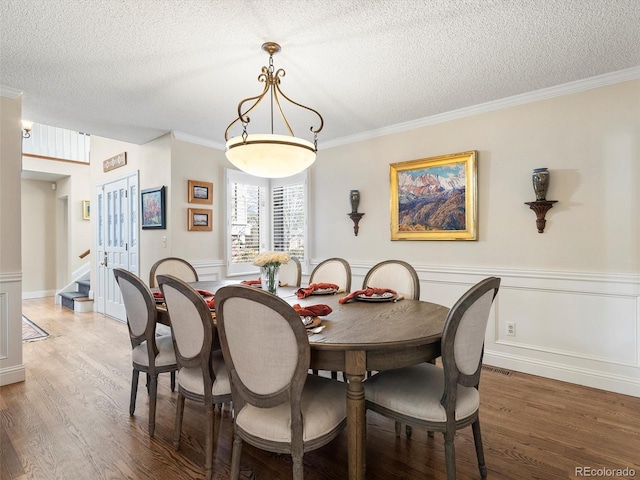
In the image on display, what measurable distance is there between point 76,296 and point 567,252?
720 centimetres

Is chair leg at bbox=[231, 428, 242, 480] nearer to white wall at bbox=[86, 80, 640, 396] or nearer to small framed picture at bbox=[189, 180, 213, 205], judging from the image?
white wall at bbox=[86, 80, 640, 396]

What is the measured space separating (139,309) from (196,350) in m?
0.66

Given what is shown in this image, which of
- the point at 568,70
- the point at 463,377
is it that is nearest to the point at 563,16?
the point at 568,70

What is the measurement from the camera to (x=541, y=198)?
298 centimetres

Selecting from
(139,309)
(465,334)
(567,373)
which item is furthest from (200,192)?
(567,373)

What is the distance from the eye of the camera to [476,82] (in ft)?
9.48

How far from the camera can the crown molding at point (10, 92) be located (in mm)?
2873

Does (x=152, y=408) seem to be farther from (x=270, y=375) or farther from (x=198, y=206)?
(x=198, y=206)

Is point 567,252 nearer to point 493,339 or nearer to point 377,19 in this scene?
point 493,339

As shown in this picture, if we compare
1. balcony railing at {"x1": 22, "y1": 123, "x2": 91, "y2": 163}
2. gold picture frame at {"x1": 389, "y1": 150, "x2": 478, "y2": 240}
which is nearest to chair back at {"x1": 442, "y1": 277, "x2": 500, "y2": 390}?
gold picture frame at {"x1": 389, "y1": 150, "x2": 478, "y2": 240}

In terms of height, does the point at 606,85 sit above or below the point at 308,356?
above

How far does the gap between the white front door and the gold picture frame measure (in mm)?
Result: 3445

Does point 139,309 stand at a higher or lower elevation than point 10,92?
lower

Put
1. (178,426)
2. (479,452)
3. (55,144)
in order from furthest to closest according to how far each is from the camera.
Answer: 1. (55,144)
2. (178,426)
3. (479,452)
